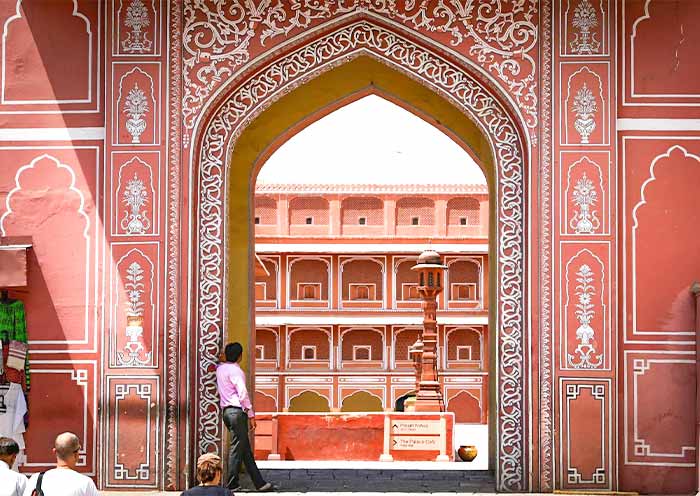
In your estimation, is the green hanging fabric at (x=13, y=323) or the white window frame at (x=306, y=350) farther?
the white window frame at (x=306, y=350)

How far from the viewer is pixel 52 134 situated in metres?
10.4

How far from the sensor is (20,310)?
399 inches

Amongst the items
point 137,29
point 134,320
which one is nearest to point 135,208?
point 134,320

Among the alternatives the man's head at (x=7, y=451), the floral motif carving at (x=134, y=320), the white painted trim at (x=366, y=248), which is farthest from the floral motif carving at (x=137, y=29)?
the white painted trim at (x=366, y=248)

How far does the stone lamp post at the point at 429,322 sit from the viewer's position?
771 inches

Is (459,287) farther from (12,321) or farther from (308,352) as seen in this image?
(12,321)

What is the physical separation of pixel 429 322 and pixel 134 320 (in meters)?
10.7

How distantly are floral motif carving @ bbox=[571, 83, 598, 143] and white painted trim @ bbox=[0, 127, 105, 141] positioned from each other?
3.90 metres

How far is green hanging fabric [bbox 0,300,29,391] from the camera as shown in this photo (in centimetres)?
1005

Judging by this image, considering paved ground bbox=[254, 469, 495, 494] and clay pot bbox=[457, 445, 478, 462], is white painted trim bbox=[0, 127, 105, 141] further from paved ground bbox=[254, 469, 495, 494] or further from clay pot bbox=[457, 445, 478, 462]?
clay pot bbox=[457, 445, 478, 462]

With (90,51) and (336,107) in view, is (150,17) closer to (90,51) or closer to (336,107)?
(90,51)

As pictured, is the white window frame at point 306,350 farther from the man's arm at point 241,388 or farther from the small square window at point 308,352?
the man's arm at point 241,388

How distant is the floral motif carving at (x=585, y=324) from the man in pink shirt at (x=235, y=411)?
8.50ft

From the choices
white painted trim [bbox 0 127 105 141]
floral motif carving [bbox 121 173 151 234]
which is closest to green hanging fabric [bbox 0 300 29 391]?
floral motif carving [bbox 121 173 151 234]
